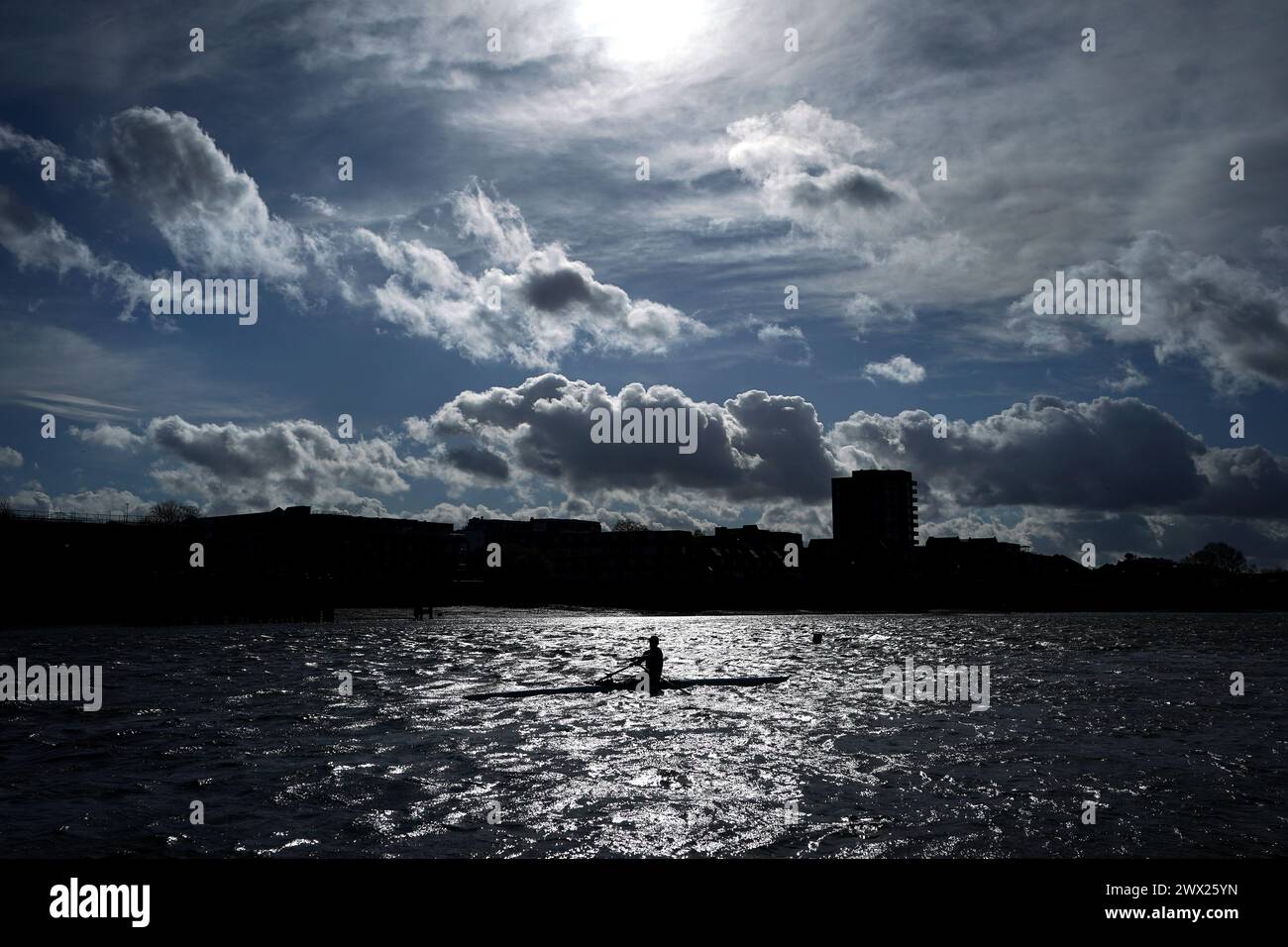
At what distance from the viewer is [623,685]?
47250 mm

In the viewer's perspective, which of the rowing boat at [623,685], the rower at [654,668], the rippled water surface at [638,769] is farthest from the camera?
the rower at [654,668]

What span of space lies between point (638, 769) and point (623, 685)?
20648 millimetres

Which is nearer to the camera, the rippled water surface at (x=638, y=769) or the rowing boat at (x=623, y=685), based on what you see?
the rippled water surface at (x=638, y=769)

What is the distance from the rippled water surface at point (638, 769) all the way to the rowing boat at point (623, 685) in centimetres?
100

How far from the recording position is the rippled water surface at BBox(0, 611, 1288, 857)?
65.5ft

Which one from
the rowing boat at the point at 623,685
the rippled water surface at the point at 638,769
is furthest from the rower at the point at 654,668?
the rowing boat at the point at 623,685

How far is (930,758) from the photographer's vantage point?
28.8 meters

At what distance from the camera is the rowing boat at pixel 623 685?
44.1 metres

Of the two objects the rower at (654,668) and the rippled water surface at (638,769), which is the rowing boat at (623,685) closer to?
the rippled water surface at (638,769)

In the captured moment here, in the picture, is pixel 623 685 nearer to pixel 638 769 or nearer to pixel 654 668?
pixel 654 668

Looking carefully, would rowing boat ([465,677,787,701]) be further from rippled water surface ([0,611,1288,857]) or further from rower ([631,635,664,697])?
rower ([631,635,664,697])
